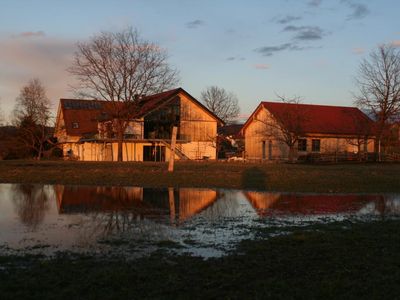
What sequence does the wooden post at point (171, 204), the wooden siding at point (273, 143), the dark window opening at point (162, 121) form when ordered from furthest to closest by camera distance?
the dark window opening at point (162, 121), the wooden siding at point (273, 143), the wooden post at point (171, 204)

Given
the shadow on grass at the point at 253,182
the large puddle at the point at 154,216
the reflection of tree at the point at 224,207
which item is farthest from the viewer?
the shadow on grass at the point at 253,182

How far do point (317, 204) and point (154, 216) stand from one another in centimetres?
586

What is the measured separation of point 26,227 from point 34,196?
7.18m

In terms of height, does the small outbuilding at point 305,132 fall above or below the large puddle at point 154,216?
above

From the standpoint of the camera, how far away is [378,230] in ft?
33.4

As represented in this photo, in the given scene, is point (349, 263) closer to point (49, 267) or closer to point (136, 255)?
point (136, 255)

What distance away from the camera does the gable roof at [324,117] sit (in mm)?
55769

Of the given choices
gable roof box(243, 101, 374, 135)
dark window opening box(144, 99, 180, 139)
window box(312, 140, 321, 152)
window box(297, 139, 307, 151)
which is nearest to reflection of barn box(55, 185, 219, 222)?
gable roof box(243, 101, 374, 135)

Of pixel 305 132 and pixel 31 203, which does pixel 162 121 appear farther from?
pixel 31 203

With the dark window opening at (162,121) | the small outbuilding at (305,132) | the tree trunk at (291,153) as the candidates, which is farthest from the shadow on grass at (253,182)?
the dark window opening at (162,121)

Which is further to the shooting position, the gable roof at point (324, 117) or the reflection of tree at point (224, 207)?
→ the gable roof at point (324, 117)

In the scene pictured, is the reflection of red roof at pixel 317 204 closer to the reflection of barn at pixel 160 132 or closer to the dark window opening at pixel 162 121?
the reflection of barn at pixel 160 132

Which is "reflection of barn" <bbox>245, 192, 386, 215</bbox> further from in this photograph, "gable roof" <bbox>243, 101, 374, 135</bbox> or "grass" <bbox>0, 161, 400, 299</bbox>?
"gable roof" <bbox>243, 101, 374, 135</bbox>

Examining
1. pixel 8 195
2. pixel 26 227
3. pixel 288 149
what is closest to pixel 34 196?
pixel 8 195
